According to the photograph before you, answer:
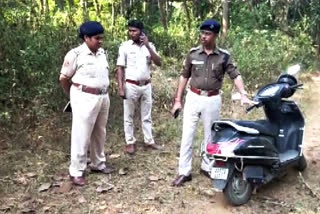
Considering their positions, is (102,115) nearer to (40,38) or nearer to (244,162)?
(244,162)

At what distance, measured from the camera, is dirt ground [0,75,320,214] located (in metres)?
4.16

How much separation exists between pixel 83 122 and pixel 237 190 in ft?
5.58

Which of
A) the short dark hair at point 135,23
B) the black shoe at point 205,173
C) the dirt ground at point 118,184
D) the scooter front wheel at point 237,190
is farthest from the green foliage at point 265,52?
the scooter front wheel at point 237,190

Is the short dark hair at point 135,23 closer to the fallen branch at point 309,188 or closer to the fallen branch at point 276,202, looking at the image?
the fallen branch at point 276,202

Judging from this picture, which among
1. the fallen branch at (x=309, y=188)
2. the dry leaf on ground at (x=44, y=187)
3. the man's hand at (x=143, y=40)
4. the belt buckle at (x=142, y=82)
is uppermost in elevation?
the man's hand at (x=143, y=40)

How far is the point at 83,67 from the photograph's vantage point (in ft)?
14.3

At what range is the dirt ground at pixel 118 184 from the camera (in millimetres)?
4156

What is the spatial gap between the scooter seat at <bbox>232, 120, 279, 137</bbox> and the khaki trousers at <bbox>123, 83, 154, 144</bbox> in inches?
62.7

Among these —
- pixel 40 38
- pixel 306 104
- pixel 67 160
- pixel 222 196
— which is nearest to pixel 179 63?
→ pixel 306 104

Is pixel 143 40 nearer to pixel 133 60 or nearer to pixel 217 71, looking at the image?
pixel 133 60

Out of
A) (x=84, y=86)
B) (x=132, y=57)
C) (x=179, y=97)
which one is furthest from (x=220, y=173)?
(x=132, y=57)

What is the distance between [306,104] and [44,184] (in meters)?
5.20

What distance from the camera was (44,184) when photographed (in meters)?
4.58

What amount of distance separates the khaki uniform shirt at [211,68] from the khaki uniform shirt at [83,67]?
39.3 inches
